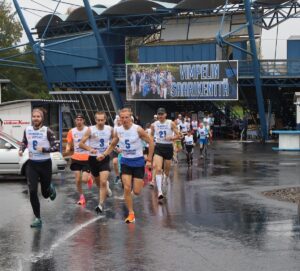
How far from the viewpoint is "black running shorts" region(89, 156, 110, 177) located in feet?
35.5

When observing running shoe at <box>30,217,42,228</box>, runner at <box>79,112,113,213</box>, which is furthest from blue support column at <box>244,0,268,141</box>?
running shoe at <box>30,217,42,228</box>

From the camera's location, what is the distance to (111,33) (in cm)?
4416

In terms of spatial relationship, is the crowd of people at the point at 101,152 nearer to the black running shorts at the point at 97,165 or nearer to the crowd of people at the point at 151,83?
the black running shorts at the point at 97,165

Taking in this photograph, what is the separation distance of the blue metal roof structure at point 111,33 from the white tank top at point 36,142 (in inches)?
1062

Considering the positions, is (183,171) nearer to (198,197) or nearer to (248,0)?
(198,197)

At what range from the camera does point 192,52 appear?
4138 centimetres

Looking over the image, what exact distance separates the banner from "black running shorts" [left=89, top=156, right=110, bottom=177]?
2693cm

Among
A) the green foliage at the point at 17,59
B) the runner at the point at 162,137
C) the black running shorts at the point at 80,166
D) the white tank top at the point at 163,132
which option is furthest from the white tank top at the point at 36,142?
the green foliage at the point at 17,59

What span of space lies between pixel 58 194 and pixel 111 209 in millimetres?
2712

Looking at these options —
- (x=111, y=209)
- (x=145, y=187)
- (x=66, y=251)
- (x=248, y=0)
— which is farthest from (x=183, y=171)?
(x=248, y=0)

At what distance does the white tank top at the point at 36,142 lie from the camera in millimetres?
9594

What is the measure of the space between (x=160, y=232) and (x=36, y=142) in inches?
92.6

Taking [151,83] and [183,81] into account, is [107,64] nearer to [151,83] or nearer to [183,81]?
[151,83]

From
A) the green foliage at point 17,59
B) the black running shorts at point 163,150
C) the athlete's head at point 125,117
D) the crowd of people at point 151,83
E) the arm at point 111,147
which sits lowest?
the black running shorts at point 163,150
